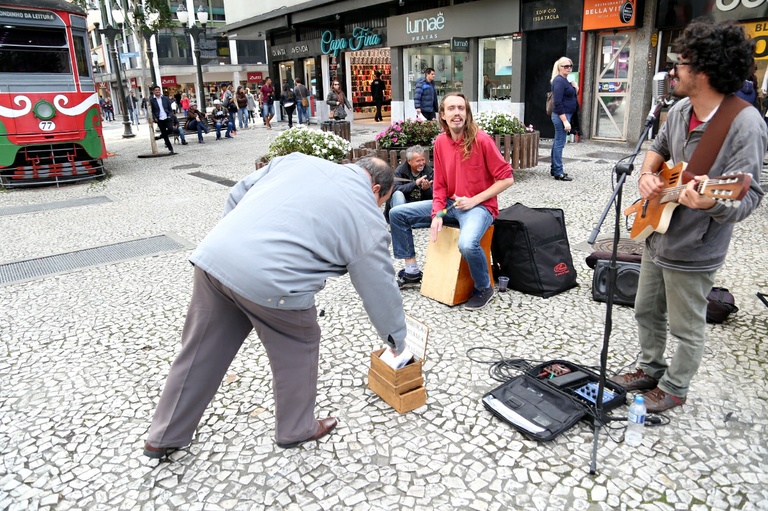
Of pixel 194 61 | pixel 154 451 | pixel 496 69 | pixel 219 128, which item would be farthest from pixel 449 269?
pixel 194 61

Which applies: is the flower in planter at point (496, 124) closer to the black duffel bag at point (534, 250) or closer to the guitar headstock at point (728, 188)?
the black duffel bag at point (534, 250)

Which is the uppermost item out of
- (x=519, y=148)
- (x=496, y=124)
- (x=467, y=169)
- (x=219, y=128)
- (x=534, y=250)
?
(x=496, y=124)

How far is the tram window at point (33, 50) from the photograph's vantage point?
9570mm

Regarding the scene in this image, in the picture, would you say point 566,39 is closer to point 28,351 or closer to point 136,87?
point 28,351

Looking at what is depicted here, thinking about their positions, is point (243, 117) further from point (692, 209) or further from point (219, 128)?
point (692, 209)

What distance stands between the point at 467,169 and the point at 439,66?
15124 mm

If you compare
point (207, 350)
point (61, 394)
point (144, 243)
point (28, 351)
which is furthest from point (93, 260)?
point (207, 350)

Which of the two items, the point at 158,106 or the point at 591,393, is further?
the point at 158,106

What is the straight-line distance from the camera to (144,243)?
6547 mm

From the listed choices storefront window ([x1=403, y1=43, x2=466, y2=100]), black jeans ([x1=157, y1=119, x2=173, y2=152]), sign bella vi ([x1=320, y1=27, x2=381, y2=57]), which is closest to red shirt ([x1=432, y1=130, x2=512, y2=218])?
black jeans ([x1=157, y1=119, x2=173, y2=152])

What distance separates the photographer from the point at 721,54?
2322 millimetres

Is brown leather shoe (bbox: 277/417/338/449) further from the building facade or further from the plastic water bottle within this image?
the building facade

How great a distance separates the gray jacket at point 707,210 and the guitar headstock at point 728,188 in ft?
0.18

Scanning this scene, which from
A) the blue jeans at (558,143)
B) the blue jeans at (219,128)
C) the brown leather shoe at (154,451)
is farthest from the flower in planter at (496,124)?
the blue jeans at (219,128)
